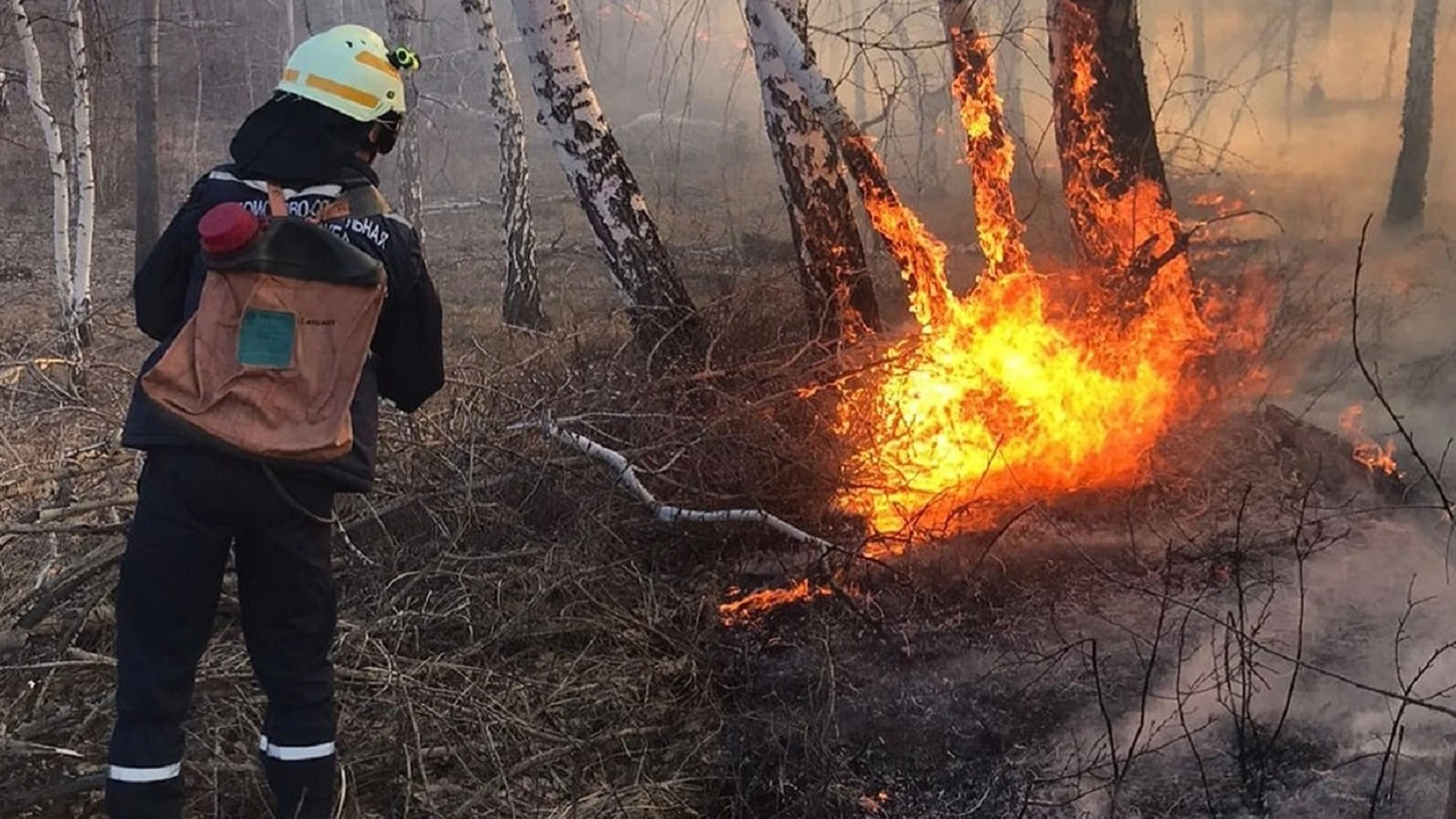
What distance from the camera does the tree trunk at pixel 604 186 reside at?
7020 mm

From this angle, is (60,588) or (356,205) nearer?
(356,205)

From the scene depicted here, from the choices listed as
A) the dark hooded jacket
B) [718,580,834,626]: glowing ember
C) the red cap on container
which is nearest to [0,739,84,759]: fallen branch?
the dark hooded jacket

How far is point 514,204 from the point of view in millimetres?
12273

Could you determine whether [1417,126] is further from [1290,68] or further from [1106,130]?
[1290,68]

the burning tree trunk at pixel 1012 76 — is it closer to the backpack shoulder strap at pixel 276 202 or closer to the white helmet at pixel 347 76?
the white helmet at pixel 347 76

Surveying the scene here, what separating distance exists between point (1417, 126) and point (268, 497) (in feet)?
54.8

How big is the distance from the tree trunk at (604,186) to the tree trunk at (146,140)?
390 inches

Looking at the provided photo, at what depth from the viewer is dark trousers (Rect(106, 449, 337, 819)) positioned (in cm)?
305

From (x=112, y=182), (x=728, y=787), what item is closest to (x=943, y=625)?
(x=728, y=787)

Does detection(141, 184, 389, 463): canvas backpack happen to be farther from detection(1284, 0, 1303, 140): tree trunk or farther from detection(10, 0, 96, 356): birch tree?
detection(1284, 0, 1303, 140): tree trunk

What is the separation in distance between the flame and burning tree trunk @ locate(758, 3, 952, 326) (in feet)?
0.05

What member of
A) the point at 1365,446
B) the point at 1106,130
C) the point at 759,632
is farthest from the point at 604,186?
the point at 1365,446

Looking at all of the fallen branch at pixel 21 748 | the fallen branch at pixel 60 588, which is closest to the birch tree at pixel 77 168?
the fallen branch at pixel 60 588

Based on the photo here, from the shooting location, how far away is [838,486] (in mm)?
5852
